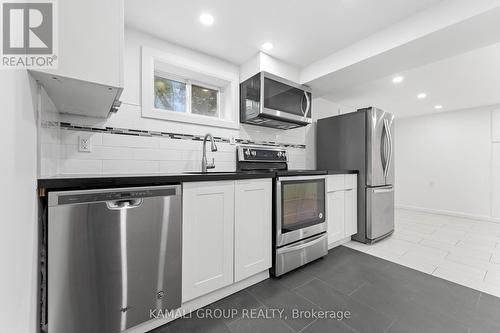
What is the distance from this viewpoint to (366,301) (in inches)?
59.9

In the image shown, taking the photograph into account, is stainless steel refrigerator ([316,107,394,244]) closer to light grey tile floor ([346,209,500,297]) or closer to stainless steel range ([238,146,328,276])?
light grey tile floor ([346,209,500,297])

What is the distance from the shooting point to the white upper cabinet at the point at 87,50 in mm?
943

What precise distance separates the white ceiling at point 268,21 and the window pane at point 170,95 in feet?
1.32

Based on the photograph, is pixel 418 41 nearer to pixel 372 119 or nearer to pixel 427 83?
pixel 372 119

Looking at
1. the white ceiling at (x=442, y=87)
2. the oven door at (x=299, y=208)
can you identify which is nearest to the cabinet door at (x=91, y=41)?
the oven door at (x=299, y=208)

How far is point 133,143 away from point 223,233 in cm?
113

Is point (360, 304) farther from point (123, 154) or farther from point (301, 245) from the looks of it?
point (123, 154)

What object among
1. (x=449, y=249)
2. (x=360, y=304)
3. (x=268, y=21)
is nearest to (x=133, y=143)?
(x=268, y=21)

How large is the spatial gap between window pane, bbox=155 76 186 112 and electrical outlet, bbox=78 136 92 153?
0.68 meters

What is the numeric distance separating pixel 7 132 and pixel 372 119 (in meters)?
3.11

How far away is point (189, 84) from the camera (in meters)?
2.29

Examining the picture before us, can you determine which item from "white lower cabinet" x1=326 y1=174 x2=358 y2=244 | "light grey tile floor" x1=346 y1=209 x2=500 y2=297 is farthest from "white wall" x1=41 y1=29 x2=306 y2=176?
"light grey tile floor" x1=346 y1=209 x2=500 y2=297

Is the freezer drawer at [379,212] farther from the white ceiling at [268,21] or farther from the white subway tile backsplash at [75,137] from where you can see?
the white subway tile backsplash at [75,137]

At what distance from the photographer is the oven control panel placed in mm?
2328
